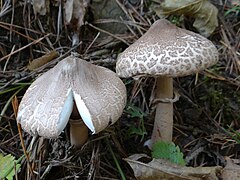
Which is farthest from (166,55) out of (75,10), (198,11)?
(75,10)

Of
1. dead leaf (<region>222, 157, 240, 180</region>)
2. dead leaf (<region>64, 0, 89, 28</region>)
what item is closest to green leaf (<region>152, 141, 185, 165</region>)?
dead leaf (<region>222, 157, 240, 180</region>)

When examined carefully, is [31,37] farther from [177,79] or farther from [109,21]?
[177,79]

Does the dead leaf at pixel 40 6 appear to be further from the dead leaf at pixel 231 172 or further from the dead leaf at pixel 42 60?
the dead leaf at pixel 231 172

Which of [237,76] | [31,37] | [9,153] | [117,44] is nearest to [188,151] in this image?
[237,76]

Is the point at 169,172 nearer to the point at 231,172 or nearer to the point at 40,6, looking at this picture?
the point at 231,172

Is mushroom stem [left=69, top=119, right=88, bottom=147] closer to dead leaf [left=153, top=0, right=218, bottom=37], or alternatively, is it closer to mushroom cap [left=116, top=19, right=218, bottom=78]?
mushroom cap [left=116, top=19, right=218, bottom=78]

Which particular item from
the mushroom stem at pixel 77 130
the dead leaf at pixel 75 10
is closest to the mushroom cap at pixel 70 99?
the mushroom stem at pixel 77 130

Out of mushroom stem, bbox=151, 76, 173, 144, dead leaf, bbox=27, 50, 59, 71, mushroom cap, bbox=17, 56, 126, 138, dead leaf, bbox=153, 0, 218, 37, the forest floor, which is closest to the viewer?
mushroom cap, bbox=17, 56, 126, 138
